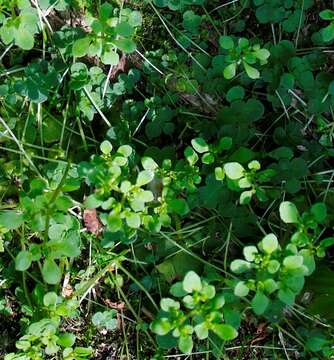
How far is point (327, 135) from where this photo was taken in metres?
1.69

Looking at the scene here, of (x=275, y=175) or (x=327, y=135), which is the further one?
(x=327, y=135)

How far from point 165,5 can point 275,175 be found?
551mm

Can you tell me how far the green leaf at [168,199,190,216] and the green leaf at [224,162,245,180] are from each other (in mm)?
125

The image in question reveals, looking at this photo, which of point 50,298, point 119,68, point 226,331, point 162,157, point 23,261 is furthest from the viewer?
point 119,68

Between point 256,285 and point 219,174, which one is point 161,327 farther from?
point 219,174

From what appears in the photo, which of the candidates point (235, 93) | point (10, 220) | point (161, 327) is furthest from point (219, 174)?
point (10, 220)

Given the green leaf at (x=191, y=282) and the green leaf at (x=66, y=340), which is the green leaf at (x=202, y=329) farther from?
the green leaf at (x=66, y=340)

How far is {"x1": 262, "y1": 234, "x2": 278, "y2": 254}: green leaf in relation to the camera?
1375mm

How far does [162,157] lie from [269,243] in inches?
16.6

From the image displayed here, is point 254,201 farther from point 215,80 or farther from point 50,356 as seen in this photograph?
point 50,356

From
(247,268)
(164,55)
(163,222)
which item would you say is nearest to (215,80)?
(164,55)

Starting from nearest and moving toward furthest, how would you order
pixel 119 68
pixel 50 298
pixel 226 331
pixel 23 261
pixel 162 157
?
pixel 226 331 < pixel 23 261 < pixel 50 298 < pixel 162 157 < pixel 119 68

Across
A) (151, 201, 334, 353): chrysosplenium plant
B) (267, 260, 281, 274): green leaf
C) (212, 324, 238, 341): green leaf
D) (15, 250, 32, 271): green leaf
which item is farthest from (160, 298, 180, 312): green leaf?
(15, 250, 32, 271): green leaf

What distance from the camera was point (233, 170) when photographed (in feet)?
4.80
